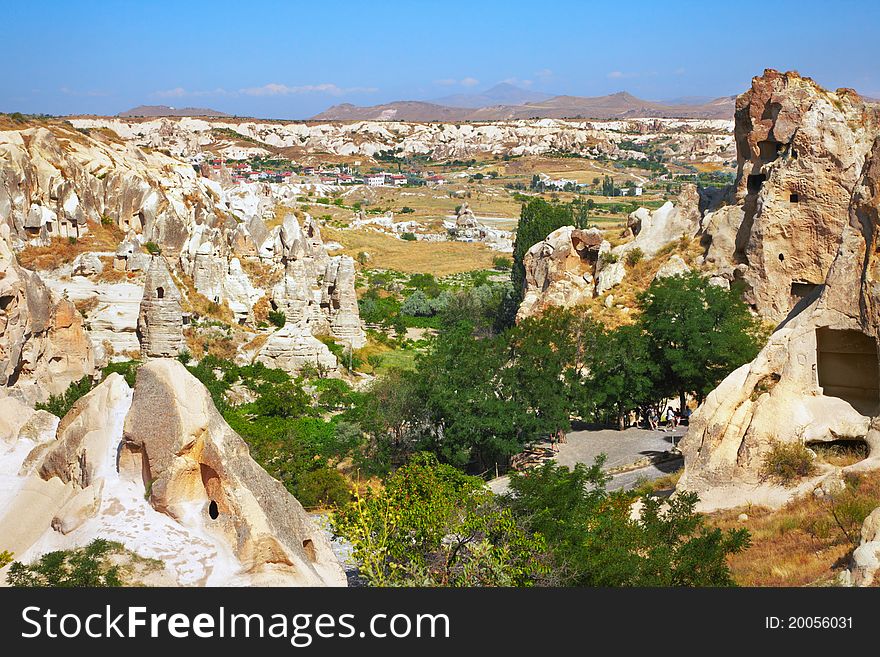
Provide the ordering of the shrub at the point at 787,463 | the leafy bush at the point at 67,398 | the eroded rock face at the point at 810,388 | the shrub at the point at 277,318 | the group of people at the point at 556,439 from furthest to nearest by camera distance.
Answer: the shrub at the point at 277,318 → the group of people at the point at 556,439 → the leafy bush at the point at 67,398 → the eroded rock face at the point at 810,388 → the shrub at the point at 787,463

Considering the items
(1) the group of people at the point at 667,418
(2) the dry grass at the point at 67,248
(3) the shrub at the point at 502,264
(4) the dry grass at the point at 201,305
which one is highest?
(2) the dry grass at the point at 67,248

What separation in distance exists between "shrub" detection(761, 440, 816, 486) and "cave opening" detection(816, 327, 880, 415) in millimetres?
1510

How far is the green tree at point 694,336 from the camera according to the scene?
22.2m

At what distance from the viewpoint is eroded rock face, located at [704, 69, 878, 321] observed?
2670cm

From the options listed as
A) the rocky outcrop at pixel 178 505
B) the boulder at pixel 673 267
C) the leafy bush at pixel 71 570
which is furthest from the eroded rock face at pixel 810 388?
the boulder at pixel 673 267

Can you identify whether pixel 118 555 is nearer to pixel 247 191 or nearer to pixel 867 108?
pixel 867 108

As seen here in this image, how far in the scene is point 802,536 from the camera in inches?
438

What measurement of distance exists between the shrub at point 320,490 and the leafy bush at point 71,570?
1099 cm

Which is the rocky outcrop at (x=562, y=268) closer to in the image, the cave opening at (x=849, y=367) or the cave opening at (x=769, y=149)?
the cave opening at (x=769, y=149)

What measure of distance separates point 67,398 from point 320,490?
301 inches

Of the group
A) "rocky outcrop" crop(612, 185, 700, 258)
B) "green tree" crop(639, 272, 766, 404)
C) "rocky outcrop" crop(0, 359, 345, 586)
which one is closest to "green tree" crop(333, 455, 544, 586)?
"rocky outcrop" crop(0, 359, 345, 586)

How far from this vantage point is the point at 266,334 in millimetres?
33562

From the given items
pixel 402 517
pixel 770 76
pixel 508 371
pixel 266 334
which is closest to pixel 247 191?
pixel 266 334

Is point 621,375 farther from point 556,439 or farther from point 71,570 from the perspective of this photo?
point 71,570
